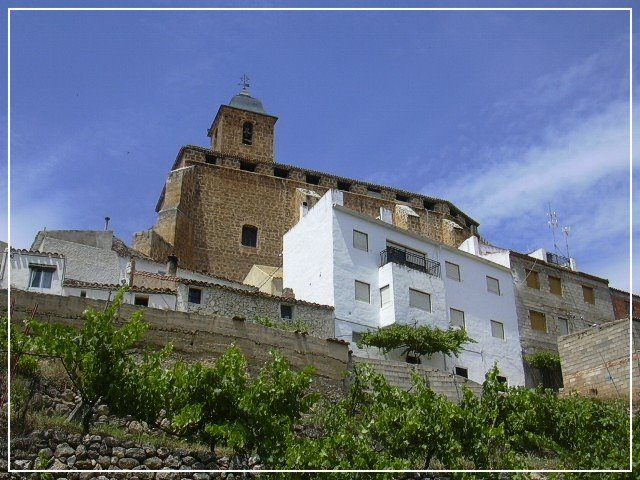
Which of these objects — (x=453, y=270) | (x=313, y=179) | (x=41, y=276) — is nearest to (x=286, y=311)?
(x=41, y=276)

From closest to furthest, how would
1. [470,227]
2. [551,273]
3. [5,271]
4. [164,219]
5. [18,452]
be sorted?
[18,452] < [5,271] < [551,273] < [164,219] < [470,227]

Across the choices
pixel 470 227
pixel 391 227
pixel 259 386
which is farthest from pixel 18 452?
pixel 470 227

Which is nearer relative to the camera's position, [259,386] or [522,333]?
[259,386]

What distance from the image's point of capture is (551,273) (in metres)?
33.0

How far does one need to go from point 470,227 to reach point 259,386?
2986 centimetres

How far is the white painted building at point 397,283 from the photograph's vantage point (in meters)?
27.5

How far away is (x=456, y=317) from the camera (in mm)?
29234

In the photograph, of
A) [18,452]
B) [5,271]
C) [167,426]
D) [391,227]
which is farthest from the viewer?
[391,227]

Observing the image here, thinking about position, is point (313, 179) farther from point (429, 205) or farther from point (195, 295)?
point (195, 295)

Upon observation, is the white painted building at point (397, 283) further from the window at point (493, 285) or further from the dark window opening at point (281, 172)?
the dark window opening at point (281, 172)

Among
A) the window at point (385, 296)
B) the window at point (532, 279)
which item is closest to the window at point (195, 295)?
the window at point (385, 296)

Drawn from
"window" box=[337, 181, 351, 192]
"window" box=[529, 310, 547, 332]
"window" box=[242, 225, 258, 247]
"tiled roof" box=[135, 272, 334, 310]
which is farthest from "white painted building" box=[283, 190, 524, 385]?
"window" box=[337, 181, 351, 192]

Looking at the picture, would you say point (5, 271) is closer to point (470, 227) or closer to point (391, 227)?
point (391, 227)

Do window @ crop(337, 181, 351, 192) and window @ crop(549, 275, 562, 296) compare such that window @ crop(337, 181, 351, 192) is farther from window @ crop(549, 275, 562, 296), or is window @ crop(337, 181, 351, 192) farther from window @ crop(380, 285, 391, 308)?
window @ crop(380, 285, 391, 308)
